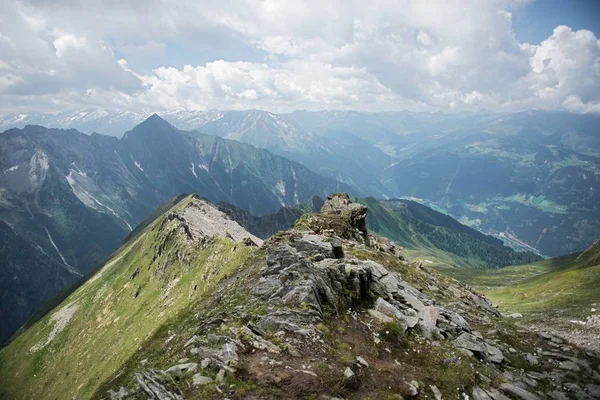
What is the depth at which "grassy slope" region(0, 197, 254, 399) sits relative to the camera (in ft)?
271

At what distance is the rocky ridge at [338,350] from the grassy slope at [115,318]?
121 feet

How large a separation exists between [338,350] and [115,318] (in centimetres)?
11216

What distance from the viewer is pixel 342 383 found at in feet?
65.4

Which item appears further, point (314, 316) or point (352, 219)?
point (352, 219)

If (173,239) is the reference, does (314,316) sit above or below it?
above

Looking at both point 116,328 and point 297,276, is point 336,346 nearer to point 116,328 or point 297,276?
point 297,276

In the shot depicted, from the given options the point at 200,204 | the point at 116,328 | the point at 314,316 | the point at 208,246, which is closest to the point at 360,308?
the point at 314,316

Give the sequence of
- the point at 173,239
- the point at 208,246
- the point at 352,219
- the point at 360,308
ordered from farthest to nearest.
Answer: the point at 173,239 < the point at 208,246 < the point at 352,219 < the point at 360,308

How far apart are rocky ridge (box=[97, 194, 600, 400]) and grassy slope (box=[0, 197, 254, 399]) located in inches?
1455

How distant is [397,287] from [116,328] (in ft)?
318

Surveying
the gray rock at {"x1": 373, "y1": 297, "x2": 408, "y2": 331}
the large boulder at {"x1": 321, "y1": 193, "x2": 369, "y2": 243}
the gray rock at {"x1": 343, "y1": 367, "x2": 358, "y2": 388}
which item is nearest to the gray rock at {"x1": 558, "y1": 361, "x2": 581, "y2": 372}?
the gray rock at {"x1": 373, "y1": 297, "x2": 408, "y2": 331}

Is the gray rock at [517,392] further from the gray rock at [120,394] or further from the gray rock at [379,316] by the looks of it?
the gray rock at [120,394]

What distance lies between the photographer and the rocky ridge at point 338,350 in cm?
1988

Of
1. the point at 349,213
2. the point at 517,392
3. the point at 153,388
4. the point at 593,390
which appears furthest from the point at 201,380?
the point at 349,213
